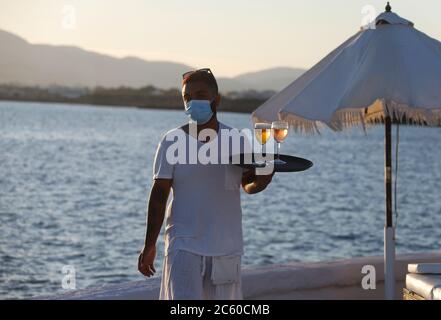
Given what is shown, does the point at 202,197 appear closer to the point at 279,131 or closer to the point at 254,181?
the point at 254,181

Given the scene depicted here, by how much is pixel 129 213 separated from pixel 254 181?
34027 millimetres

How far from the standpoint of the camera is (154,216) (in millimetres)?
4836

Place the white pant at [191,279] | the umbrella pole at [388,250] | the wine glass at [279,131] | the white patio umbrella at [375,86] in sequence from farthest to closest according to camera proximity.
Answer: the umbrella pole at [388,250] < the white patio umbrella at [375,86] < the wine glass at [279,131] < the white pant at [191,279]

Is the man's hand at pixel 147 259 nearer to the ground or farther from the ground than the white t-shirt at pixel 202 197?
nearer to the ground

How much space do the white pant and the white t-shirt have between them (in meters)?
0.04

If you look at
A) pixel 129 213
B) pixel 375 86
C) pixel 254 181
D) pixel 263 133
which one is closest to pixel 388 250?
pixel 375 86

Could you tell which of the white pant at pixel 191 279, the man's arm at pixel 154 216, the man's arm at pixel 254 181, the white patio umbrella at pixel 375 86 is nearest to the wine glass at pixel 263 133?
the man's arm at pixel 254 181

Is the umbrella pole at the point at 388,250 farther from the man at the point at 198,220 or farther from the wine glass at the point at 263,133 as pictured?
the man at the point at 198,220

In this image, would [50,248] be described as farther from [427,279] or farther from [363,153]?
[363,153]

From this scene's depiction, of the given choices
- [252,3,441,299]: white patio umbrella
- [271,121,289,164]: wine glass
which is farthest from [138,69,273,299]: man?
[252,3,441,299]: white patio umbrella

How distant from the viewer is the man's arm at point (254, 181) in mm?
4816

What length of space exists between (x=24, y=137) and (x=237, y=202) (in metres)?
91.8
